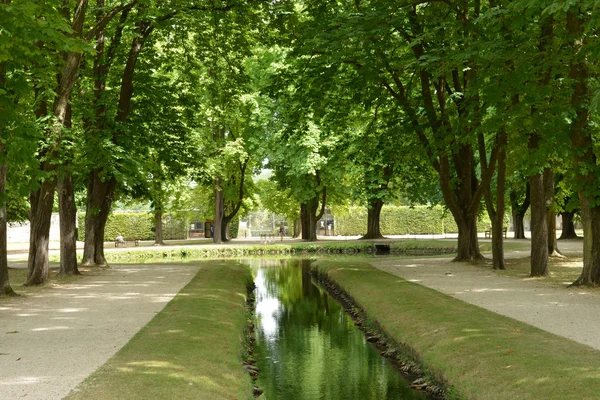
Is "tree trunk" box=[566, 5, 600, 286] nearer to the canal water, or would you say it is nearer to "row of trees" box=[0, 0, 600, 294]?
"row of trees" box=[0, 0, 600, 294]

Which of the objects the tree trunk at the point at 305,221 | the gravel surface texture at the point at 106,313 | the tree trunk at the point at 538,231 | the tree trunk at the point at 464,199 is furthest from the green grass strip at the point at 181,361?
the tree trunk at the point at 305,221

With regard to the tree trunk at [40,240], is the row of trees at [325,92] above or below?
above

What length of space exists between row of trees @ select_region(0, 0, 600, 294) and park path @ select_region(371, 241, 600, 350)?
1322 millimetres

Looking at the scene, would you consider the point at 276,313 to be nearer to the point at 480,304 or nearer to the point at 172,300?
the point at 172,300

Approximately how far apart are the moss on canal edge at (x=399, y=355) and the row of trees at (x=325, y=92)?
17.8 feet

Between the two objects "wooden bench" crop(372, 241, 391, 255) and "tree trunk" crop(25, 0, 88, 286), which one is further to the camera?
"wooden bench" crop(372, 241, 391, 255)

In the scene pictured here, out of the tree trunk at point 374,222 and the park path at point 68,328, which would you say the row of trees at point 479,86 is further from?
the tree trunk at point 374,222

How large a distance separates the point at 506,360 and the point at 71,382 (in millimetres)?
5311

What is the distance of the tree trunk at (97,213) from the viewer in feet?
78.1

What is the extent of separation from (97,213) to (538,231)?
14.7 m

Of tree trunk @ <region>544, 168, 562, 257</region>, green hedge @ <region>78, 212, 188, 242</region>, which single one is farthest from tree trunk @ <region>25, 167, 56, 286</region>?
green hedge @ <region>78, 212, 188, 242</region>

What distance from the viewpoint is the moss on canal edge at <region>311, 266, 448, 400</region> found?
30.5 ft

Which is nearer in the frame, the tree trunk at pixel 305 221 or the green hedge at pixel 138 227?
the tree trunk at pixel 305 221

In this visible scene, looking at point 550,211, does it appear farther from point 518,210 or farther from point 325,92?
point 518,210
